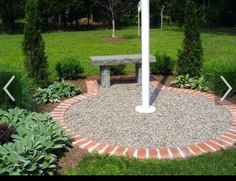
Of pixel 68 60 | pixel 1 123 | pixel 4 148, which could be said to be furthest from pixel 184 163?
pixel 68 60

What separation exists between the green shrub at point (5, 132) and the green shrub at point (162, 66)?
202 inches

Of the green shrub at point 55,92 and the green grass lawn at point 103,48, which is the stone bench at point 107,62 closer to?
the green shrub at point 55,92

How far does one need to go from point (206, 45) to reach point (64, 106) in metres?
10.5

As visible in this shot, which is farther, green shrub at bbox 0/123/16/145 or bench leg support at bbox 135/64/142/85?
bench leg support at bbox 135/64/142/85

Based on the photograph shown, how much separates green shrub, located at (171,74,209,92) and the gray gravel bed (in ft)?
1.88

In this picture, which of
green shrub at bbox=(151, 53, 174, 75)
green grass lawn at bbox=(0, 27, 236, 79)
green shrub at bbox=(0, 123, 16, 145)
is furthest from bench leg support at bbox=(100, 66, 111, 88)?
green shrub at bbox=(0, 123, 16, 145)

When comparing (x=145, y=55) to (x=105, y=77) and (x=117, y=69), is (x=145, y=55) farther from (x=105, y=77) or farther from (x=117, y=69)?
(x=117, y=69)

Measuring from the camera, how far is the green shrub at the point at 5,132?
5.08m

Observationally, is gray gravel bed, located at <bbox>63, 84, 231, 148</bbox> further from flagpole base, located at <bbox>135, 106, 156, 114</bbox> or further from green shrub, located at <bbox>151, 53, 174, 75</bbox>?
green shrub, located at <bbox>151, 53, 174, 75</bbox>

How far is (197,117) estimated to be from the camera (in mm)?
6516

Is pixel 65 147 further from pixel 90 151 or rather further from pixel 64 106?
pixel 64 106

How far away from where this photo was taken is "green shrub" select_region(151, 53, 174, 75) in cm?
973

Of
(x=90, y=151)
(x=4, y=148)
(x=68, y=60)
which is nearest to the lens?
(x=4, y=148)

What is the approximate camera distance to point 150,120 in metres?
6.35
